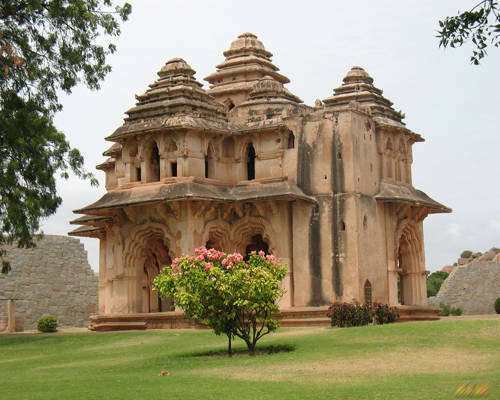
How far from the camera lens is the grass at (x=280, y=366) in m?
13.6

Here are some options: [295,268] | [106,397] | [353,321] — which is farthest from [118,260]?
[106,397]

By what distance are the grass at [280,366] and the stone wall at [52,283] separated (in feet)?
45.4

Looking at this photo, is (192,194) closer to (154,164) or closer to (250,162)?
(154,164)

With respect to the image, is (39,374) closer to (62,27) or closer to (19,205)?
(19,205)

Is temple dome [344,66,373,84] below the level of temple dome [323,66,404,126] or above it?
above

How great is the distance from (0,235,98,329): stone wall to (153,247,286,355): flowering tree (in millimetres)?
20458

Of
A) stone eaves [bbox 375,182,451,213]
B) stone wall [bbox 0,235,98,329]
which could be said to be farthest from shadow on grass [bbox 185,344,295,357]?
stone wall [bbox 0,235,98,329]

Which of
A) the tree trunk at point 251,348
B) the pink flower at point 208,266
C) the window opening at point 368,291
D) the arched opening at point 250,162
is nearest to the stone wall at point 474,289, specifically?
the window opening at point 368,291

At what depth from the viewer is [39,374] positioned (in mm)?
18188

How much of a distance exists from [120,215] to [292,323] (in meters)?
7.54

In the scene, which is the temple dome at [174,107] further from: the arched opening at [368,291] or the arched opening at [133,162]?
the arched opening at [368,291]

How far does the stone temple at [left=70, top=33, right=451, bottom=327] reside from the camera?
28547mm

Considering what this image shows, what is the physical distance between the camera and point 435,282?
2436 inches

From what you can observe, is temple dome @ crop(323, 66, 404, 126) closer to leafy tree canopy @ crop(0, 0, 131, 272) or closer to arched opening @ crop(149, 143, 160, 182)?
arched opening @ crop(149, 143, 160, 182)
